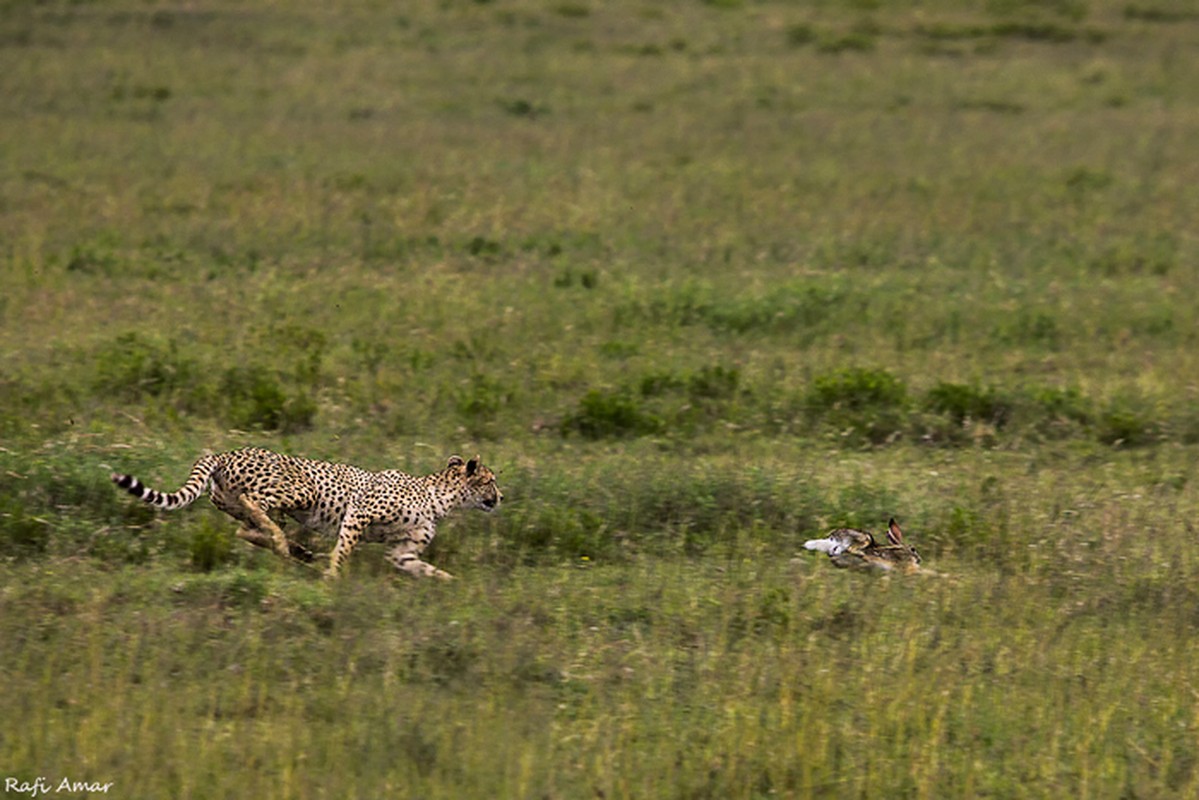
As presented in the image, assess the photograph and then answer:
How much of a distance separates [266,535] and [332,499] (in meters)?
0.36

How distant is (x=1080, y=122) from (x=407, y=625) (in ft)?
53.3

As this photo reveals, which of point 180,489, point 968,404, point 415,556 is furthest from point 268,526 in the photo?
point 968,404

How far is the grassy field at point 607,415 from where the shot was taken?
621 cm

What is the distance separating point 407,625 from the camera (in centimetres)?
706

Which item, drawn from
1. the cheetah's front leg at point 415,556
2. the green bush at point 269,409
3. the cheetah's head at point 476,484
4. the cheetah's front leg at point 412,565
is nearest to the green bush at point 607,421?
the green bush at point 269,409

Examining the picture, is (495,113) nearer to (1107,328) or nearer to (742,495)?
(1107,328)

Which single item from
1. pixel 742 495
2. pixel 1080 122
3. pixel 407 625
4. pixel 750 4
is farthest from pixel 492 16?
pixel 407 625

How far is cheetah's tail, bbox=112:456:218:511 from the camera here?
7.45m

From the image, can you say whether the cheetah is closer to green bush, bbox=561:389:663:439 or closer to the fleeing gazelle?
the fleeing gazelle

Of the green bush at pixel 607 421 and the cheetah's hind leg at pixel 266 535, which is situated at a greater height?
the cheetah's hind leg at pixel 266 535

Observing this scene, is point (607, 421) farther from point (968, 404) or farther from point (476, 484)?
point (968, 404)

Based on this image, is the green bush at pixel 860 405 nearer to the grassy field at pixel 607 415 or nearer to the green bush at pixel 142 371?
the grassy field at pixel 607 415

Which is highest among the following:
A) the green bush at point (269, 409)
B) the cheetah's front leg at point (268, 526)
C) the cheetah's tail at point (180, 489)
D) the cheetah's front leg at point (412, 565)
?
the cheetah's tail at point (180, 489)

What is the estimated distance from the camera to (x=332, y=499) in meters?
8.10
